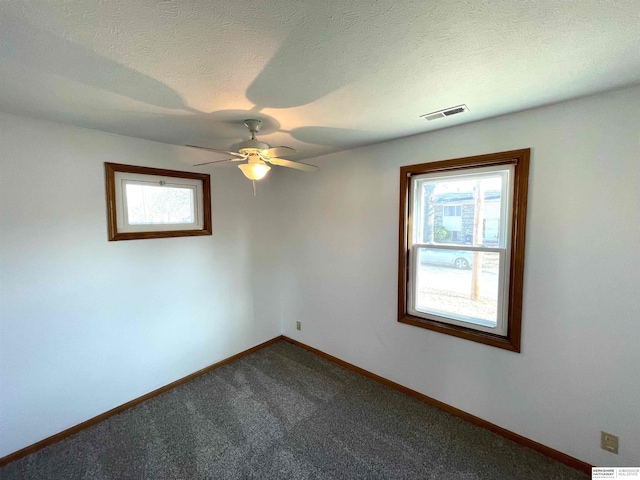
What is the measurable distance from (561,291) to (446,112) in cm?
143

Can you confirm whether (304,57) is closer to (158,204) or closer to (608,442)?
(158,204)

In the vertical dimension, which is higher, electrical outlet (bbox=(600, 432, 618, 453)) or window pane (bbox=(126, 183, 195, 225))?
window pane (bbox=(126, 183, 195, 225))

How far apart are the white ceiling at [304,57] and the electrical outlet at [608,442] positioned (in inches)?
82.4

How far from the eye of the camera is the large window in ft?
6.44

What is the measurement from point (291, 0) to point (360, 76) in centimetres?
57

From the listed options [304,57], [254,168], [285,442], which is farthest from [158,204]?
[285,442]

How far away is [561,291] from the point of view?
1.79m

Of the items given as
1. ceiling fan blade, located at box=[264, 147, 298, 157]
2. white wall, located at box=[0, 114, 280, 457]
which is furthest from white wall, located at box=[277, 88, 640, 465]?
white wall, located at box=[0, 114, 280, 457]

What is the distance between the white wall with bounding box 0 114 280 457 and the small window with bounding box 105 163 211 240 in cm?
7

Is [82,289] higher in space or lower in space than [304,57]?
lower

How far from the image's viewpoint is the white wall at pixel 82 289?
6.20 ft

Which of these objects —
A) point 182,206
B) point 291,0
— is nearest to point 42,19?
point 291,0

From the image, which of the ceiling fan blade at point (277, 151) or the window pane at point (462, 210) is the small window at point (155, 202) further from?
the window pane at point (462, 210)

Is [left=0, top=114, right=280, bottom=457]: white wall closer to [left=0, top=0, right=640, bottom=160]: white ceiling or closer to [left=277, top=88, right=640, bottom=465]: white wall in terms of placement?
[left=0, top=0, right=640, bottom=160]: white ceiling
